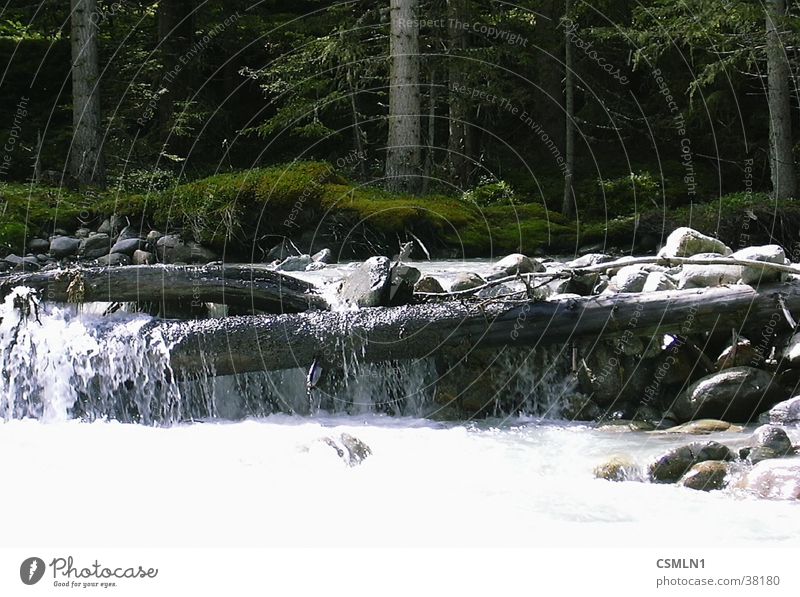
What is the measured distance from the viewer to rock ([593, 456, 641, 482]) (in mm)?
7285

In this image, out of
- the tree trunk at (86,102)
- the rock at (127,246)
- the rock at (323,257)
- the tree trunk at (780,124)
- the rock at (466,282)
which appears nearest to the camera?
the rock at (466,282)

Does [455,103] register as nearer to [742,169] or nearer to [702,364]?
[742,169]

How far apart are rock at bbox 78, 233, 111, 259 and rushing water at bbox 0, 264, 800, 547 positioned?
559cm

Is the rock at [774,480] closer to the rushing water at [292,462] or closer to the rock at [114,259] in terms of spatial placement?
the rushing water at [292,462]

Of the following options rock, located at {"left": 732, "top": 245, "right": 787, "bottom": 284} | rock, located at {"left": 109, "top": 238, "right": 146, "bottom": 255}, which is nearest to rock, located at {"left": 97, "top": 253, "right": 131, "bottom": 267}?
rock, located at {"left": 109, "top": 238, "right": 146, "bottom": 255}

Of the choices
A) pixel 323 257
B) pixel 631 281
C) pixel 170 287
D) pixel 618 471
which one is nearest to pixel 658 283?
pixel 631 281

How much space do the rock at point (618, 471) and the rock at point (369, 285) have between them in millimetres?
3069

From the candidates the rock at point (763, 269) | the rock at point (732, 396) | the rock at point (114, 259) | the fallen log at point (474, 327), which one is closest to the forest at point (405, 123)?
the rock at point (114, 259)

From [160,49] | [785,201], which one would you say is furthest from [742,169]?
[160,49]

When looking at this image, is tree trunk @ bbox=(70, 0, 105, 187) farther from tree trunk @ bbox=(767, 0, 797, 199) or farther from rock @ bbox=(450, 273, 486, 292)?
tree trunk @ bbox=(767, 0, 797, 199)

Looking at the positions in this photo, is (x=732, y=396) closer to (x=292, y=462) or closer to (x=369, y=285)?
(x=369, y=285)

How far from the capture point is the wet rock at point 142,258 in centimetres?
1486

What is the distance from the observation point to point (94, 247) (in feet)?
51.4

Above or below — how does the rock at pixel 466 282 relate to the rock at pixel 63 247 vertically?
below
